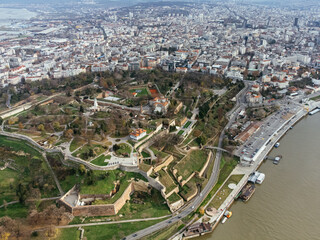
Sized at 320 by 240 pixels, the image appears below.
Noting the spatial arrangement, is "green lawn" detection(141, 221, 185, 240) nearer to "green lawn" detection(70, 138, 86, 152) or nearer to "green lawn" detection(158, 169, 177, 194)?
"green lawn" detection(158, 169, 177, 194)

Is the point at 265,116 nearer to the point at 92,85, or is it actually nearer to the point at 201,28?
the point at 92,85

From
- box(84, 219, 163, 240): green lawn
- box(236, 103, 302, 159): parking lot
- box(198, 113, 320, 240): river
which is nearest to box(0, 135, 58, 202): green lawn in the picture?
box(84, 219, 163, 240): green lawn

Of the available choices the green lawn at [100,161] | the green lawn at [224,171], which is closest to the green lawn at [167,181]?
the green lawn at [224,171]

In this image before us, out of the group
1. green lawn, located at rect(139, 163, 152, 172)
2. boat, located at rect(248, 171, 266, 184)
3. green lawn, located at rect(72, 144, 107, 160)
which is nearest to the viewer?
green lawn, located at rect(139, 163, 152, 172)

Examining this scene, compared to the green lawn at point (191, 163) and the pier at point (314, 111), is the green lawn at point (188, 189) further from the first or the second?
the pier at point (314, 111)

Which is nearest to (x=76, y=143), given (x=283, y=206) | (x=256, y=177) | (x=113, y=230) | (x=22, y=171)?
(x=22, y=171)

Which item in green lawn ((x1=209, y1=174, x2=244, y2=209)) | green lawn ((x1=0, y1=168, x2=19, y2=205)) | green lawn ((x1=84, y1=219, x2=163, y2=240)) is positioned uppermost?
green lawn ((x1=84, y1=219, x2=163, y2=240))

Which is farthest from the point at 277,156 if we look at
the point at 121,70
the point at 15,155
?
the point at 121,70
